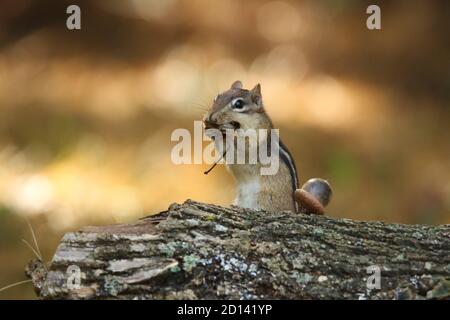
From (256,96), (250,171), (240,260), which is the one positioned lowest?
(240,260)

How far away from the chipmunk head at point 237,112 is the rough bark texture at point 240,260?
4.21 feet

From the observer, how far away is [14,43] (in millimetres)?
8320

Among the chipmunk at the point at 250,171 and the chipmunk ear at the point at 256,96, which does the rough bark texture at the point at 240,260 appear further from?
the chipmunk ear at the point at 256,96

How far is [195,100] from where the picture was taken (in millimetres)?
7582

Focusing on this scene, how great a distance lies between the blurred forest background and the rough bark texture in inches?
119

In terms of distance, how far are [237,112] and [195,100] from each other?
9.37 feet

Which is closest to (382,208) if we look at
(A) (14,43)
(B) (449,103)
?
(B) (449,103)

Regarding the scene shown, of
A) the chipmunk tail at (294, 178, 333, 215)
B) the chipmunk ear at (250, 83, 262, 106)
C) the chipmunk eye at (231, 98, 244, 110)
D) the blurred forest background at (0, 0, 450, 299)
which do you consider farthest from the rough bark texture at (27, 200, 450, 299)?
the blurred forest background at (0, 0, 450, 299)

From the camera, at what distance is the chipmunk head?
15.4ft

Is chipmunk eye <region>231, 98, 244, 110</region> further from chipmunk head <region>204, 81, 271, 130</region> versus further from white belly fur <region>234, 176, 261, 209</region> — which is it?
white belly fur <region>234, 176, 261, 209</region>

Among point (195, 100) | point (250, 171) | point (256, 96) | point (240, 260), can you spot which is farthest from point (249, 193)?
point (195, 100)

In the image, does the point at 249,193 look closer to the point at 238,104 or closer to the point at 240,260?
the point at 238,104

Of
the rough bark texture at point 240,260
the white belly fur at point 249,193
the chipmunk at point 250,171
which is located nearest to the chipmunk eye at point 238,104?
the chipmunk at point 250,171
